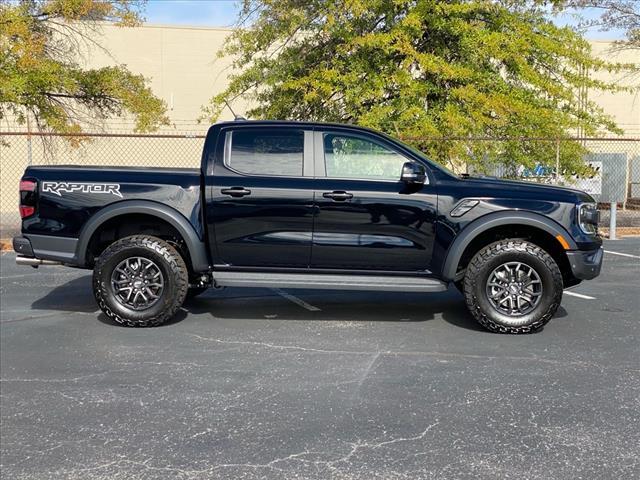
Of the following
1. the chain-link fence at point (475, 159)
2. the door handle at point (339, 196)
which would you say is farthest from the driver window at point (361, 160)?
the chain-link fence at point (475, 159)

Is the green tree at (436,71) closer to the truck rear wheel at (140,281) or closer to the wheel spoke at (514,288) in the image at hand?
the wheel spoke at (514,288)

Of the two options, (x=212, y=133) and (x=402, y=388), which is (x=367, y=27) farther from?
(x=402, y=388)

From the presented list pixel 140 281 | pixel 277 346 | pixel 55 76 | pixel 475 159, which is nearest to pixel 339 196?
pixel 277 346

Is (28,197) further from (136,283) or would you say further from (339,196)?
(339,196)

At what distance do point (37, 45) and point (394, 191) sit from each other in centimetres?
1039

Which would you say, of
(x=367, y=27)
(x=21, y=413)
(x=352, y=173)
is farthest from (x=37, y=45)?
(x=21, y=413)

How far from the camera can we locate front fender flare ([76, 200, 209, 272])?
6.00 m

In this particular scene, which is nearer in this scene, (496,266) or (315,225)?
(496,266)

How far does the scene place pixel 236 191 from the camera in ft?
19.6

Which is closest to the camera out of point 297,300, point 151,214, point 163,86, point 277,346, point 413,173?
point 277,346

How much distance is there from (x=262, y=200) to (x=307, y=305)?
1.66 meters

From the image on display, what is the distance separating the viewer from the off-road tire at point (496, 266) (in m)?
5.77

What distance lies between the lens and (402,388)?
14.5ft

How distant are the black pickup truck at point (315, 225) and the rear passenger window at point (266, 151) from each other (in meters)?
0.01
